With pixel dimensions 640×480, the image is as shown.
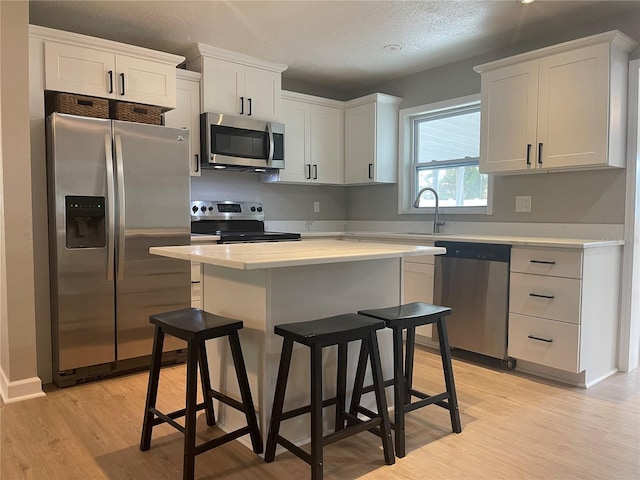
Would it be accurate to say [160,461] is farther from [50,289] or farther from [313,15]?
[313,15]

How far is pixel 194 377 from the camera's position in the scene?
186cm

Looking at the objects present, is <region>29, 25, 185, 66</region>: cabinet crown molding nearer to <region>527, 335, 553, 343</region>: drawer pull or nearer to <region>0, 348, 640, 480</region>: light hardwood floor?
<region>0, 348, 640, 480</region>: light hardwood floor

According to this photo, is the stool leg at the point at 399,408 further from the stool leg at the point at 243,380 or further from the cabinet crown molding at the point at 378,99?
the cabinet crown molding at the point at 378,99

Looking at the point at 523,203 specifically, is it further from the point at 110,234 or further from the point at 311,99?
the point at 110,234

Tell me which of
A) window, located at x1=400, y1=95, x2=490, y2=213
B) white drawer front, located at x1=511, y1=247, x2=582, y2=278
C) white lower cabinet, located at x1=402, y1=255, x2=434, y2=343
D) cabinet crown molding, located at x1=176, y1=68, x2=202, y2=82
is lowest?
white lower cabinet, located at x1=402, y1=255, x2=434, y2=343

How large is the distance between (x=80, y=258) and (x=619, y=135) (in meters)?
3.52

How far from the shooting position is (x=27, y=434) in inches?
90.0

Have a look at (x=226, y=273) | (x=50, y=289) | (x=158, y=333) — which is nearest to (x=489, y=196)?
(x=226, y=273)

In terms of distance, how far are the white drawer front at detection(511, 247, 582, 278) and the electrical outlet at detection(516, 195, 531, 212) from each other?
0.73 metres

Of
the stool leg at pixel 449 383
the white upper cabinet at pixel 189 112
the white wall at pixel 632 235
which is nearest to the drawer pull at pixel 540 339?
the white wall at pixel 632 235

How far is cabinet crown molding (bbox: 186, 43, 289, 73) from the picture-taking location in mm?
3842

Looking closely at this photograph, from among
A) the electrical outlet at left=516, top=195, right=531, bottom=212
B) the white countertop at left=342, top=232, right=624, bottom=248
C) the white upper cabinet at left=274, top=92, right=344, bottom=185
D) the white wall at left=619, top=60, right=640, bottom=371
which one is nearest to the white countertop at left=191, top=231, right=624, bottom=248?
the white countertop at left=342, top=232, right=624, bottom=248

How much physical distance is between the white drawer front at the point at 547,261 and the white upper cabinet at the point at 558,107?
67cm

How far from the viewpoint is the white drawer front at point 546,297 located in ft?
9.45
